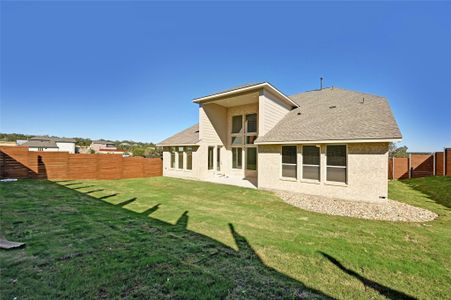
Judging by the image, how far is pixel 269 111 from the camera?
12.4 m

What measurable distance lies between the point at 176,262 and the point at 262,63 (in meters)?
17.4

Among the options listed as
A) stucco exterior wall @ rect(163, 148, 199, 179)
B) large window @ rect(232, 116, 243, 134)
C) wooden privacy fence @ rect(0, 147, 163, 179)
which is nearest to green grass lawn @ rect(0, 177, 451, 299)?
wooden privacy fence @ rect(0, 147, 163, 179)

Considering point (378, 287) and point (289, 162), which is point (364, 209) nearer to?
point (289, 162)

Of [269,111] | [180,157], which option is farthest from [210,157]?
[269,111]

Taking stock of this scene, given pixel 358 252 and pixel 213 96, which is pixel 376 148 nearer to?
pixel 358 252

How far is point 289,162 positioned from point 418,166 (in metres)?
13.3

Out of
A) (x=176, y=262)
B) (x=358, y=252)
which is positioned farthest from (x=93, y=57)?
(x=358, y=252)

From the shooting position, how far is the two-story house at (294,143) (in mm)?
8727

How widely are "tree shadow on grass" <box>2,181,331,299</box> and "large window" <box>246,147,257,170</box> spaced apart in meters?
10.3

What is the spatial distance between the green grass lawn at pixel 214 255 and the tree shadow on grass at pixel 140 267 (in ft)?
0.05

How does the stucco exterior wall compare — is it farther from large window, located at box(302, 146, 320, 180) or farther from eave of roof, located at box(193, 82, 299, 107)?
large window, located at box(302, 146, 320, 180)

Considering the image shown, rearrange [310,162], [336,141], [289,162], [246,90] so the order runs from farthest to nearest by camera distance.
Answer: [246,90]
[289,162]
[310,162]
[336,141]

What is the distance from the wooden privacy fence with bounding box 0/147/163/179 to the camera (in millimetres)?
12211

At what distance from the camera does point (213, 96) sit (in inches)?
542
